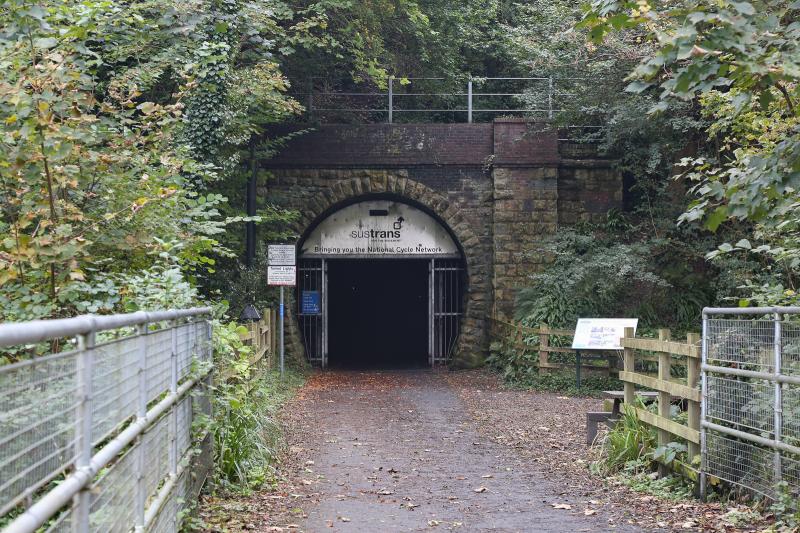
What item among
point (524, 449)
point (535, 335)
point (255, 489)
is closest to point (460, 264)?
point (535, 335)

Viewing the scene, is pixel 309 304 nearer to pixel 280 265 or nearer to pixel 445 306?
pixel 445 306

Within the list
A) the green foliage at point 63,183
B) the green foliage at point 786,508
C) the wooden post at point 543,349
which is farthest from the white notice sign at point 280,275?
the green foliage at point 786,508

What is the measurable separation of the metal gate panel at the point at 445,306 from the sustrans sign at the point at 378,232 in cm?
59

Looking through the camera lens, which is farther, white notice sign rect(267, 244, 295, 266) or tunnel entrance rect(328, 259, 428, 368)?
tunnel entrance rect(328, 259, 428, 368)

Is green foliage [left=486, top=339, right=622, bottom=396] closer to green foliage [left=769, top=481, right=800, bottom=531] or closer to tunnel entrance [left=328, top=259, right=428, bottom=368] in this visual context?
green foliage [left=769, top=481, right=800, bottom=531]

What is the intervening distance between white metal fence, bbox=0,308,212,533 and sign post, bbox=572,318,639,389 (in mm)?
10766

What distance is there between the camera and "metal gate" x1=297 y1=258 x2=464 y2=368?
21.5 metres

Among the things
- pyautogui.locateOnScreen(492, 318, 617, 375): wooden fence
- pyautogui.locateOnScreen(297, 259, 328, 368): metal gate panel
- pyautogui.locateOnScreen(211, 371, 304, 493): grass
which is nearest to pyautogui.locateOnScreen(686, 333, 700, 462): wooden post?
pyautogui.locateOnScreen(211, 371, 304, 493): grass

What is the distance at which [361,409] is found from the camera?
14031mm

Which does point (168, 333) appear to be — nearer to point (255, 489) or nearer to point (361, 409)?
point (255, 489)

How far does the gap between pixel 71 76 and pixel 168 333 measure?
2431mm

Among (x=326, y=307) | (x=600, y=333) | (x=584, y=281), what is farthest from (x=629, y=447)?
(x=326, y=307)

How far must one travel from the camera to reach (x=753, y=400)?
6906mm

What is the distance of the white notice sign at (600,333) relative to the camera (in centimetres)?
1565
